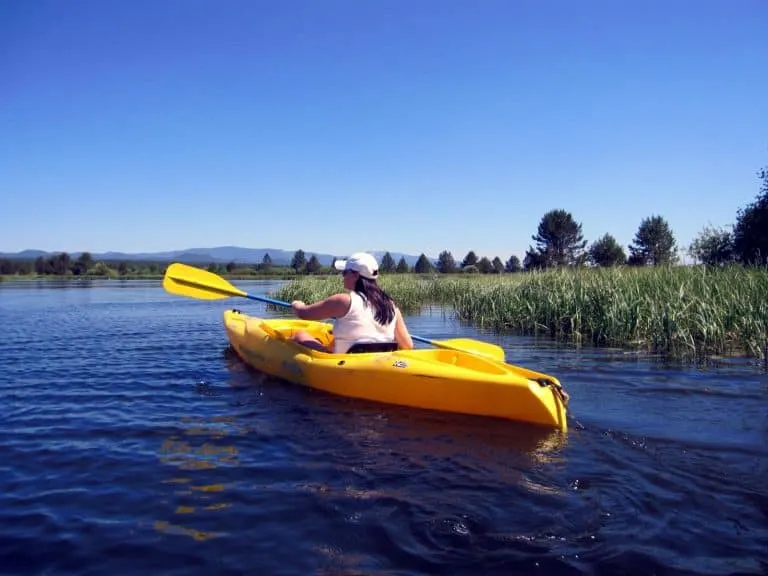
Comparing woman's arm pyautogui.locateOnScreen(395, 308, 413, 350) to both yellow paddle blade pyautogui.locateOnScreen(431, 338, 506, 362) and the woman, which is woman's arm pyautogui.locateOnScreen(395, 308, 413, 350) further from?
yellow paddle blade pyautogui.locateOnScreen(431, 338, 506, 362)

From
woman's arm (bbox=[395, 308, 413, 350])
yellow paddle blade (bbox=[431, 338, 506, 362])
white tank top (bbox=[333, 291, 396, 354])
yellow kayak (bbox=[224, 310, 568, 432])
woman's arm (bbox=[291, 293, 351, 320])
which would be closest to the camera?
yellow kayak (bbox=[224, 310, 568, 432])

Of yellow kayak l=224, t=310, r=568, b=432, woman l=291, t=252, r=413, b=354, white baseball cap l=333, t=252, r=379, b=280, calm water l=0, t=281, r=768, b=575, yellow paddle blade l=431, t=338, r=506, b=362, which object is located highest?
white baseball cap l=333, t=252, r=379, b=280

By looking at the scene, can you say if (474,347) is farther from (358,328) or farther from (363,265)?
(363,265)

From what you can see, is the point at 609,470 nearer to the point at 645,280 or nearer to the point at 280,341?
the point at 280,341

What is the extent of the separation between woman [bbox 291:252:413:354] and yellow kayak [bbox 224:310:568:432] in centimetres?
24

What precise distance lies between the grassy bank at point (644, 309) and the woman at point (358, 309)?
4.86m

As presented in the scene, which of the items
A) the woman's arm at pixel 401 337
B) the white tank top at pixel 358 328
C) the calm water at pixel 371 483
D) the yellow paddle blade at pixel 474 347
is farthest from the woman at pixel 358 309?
the calm water at pixel 371 483

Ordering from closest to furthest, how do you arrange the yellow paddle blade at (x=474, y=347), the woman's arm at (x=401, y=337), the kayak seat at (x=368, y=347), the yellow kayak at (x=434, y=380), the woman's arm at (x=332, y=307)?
the yellow kayak at (x=434, y=380) → the woman's arm at (x=332, y=307) → the kayak seat at (x=368, y=347) → the yellow paddle blade at (x=474, y=347) → the woman's arm at (x=401, y=337)

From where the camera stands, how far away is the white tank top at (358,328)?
5922 millimetres

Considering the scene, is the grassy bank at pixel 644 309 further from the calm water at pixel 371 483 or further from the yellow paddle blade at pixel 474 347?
the yellow paddle blade at pixel 474 347

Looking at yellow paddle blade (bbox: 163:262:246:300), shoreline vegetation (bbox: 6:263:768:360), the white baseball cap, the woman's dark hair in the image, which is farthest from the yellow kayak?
shoreline vegetation (bbox: 6:263:768:360)

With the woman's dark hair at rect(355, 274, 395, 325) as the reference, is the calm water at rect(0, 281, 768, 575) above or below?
below

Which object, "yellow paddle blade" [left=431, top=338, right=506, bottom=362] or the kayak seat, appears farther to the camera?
"yellow paddle blade" [left=431, top=338, right=506, bottom=362]

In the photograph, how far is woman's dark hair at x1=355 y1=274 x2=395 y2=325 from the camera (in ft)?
19.5
